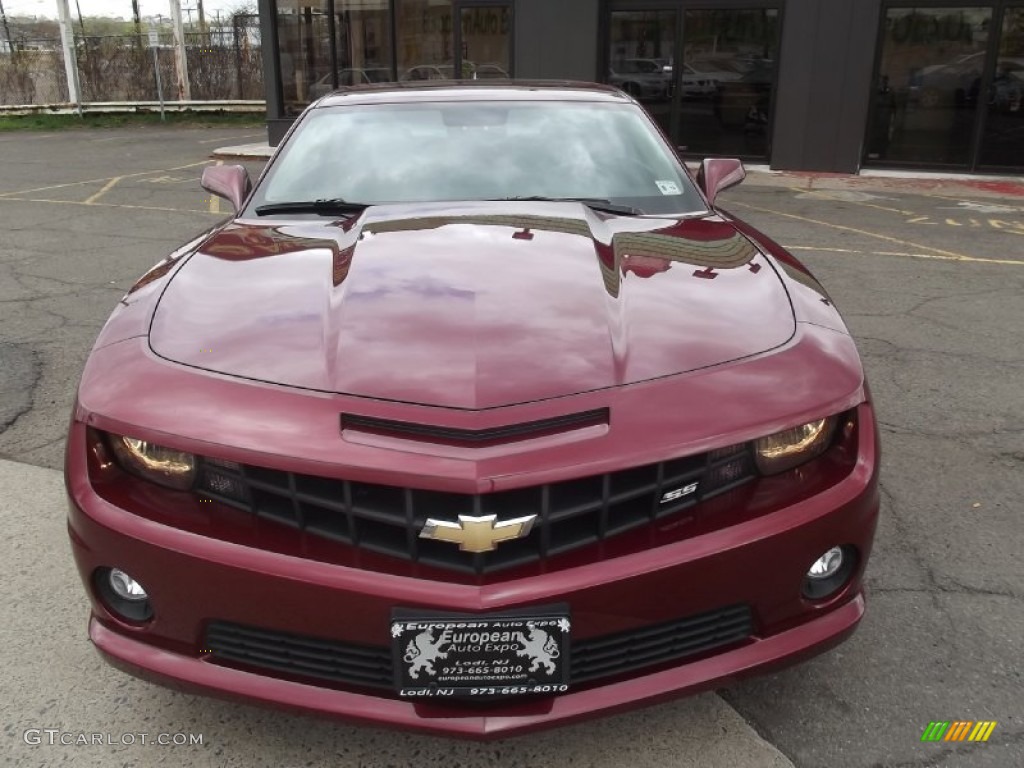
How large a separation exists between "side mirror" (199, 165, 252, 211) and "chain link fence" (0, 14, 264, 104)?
23765 mm

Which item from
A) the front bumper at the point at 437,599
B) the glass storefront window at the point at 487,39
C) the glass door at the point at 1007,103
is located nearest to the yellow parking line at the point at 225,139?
the glass storefront window at the point at 487,39

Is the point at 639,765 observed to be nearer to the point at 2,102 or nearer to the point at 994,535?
the point at 994,535

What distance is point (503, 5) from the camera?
550 inches

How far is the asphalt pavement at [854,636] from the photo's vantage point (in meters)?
2.15

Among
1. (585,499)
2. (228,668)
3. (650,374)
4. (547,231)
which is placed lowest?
(228,668)

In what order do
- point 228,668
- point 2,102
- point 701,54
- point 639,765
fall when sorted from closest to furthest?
1. point 228,668
2. point 639,765
3. point 701,54
4. point 2,102

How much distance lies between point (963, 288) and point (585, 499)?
5865 millimetres

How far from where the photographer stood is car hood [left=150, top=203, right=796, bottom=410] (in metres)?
1.91

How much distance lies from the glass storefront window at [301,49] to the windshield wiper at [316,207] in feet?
43.8

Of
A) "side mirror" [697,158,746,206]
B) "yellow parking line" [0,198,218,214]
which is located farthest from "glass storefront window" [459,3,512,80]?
"side mirror" [697,158,746,206]

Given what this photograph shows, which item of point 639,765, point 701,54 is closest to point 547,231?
point 639,765

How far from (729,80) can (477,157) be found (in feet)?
37.6

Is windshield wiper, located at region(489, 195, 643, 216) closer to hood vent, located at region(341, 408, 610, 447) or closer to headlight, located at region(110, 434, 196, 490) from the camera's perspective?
hood vent, located at region(341, 408, 610, 447)

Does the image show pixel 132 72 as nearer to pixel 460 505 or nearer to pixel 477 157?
pixel 477 157
